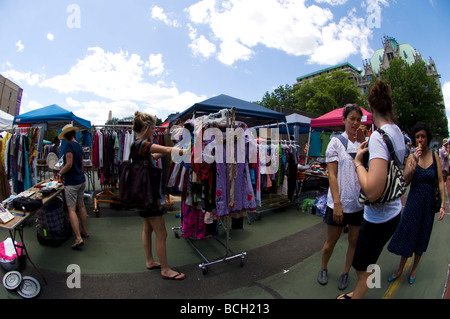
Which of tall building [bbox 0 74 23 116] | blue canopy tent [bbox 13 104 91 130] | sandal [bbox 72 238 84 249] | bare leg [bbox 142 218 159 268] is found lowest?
sandal [bbox 72 238 84 249]

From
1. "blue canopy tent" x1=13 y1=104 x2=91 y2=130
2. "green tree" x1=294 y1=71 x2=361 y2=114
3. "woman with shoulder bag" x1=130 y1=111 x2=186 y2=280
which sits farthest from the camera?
"green tree" x1=294 y1=71 x2=361 y2=114

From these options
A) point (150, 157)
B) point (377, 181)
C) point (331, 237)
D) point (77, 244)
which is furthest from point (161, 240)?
point (377, 181)

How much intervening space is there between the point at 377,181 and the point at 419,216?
66.9 inches

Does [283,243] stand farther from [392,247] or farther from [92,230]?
[92,230]

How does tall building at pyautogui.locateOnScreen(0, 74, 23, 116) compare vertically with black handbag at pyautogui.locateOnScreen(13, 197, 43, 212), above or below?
above

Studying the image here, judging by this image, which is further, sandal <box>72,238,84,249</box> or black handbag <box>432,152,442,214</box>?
sandal <box>72,238,84,249</box>

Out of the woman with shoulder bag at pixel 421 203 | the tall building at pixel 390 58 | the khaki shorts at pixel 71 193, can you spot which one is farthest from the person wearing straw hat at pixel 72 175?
the tall building at pixel 390 58

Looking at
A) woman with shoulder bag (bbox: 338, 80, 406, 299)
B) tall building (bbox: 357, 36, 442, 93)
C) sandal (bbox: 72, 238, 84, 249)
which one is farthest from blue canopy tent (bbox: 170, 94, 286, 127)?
tall building (bbox: 357, 36, 442, 93)

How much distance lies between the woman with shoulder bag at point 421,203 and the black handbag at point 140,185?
9.47 feet

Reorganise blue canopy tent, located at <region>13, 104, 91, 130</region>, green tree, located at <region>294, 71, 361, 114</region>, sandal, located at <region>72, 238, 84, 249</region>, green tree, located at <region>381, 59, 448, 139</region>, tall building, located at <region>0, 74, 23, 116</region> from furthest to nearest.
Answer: green tree, located at <region>294, 71, 361, 114</region> → green tree, located at <region>381, 59, 448, 139</region> → tall building, located at <region>0, 74, 23, 116</region> → blue canopy tent, located at <region>13, 104, 91, 130</region> → sandal, located at <region>72, 238, 84, 249</region>

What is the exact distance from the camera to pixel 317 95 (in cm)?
2683

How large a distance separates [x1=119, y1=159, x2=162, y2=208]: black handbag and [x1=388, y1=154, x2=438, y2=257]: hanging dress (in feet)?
9.51

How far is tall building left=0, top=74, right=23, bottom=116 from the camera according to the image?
21.8 metres

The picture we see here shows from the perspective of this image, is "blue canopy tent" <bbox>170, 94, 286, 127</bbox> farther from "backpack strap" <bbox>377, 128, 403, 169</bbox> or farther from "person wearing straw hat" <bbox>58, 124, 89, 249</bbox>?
"backpack strap" <bbox>377, 128, 403, 169</bbox>
